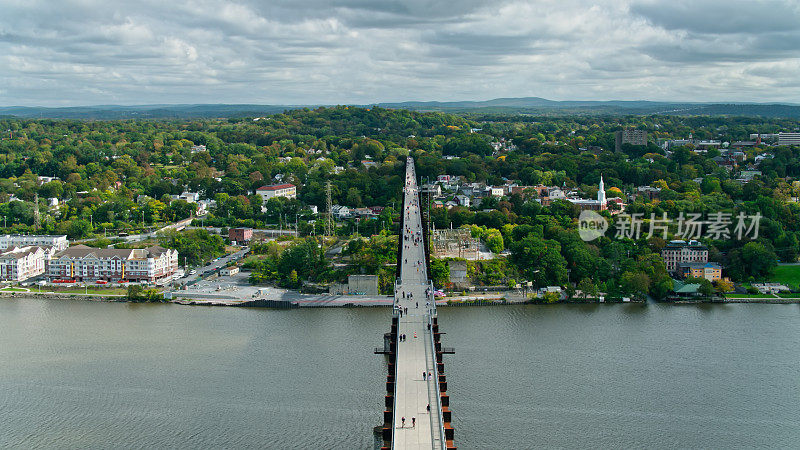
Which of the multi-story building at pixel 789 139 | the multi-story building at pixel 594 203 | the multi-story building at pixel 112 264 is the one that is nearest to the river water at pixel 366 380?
the multi-story building at pixel 112 264

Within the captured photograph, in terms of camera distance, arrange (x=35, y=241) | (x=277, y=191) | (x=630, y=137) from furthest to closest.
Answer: (x=630, y=137), (x=277, y=191), (x=35, y=241)

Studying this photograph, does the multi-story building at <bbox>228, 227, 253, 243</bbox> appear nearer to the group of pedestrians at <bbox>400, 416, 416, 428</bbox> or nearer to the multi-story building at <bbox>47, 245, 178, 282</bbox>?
the multi-story building at <bbox>47, 245, 178, 282</bbox>

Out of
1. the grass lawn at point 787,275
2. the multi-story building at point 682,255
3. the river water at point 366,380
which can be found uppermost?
the multi-story building at point 682,255

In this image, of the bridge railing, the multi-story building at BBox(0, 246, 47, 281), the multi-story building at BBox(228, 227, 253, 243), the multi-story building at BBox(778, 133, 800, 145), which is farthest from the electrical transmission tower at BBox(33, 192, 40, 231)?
the multi-story building at BBox(778, 133, 800, 145)

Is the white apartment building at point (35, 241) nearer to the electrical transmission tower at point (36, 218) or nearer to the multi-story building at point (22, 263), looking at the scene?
the multi-story building at point (22, 263)

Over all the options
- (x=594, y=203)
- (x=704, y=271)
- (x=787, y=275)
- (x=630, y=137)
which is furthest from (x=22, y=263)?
(x=630, y=137)

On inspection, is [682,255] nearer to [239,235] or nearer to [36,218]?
[239,235]
